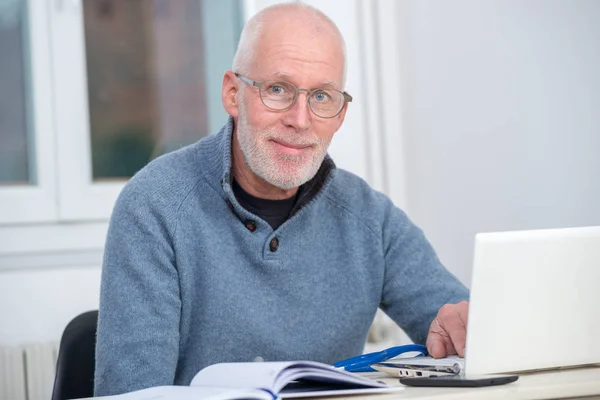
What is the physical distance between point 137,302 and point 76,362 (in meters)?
0.29

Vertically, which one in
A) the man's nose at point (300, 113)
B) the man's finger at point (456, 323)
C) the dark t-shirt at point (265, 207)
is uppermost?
the man's nose at point (300, 113)

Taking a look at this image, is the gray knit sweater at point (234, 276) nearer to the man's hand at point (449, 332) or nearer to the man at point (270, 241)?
the man at point (270, 241)

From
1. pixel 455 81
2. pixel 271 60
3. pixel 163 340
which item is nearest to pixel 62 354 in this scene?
pixel 163 340

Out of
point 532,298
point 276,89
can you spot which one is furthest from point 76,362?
point 532,298

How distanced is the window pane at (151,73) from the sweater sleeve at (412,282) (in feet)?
3.94

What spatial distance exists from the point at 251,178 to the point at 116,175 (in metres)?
1.11

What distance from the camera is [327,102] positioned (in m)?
1.66

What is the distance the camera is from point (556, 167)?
218 centimetres

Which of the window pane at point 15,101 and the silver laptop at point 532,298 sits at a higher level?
the window pane at point 15,101

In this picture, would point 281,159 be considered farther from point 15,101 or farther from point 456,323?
point 15,101

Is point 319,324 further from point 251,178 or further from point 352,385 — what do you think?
point 352,385

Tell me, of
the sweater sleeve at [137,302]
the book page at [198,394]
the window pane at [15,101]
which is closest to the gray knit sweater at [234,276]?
the sweater sleeve at [137,302]

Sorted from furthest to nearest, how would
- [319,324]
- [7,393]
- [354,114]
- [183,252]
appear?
[354,114]
[7,393]
[319,324]
[183,252]

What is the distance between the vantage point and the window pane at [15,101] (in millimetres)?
2584
